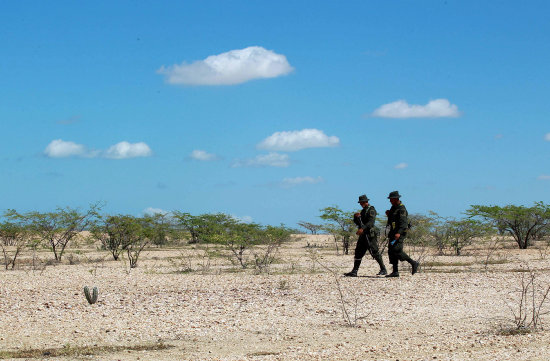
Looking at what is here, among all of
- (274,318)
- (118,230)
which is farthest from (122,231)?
(274,318)

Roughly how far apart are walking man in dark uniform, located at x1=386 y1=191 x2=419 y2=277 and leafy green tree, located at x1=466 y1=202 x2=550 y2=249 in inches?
579

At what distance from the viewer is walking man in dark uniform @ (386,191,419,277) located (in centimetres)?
1437

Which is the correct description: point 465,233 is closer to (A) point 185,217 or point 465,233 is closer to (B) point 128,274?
(B) point 128,274

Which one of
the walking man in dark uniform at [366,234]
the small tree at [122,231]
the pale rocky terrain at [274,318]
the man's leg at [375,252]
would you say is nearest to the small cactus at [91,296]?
the pale rocky terrain at [274,318]

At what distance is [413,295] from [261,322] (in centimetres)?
331

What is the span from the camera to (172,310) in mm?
10445

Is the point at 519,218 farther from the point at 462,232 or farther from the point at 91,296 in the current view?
the point at 91,296

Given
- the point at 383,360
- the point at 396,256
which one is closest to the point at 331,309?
the point at 383,360

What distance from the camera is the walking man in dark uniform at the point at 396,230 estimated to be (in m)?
14.4

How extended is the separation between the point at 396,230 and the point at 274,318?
207 inches

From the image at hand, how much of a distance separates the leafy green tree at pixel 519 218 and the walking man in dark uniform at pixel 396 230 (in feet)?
48.2

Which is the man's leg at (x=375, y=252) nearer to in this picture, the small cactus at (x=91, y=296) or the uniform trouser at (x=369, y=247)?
the uniform trouser at (x=369, y=247)

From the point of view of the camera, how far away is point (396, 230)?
14.4 meters

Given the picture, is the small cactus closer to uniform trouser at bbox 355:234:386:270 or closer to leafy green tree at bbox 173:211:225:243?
uniform trouser at bbox 355:234:386:270
